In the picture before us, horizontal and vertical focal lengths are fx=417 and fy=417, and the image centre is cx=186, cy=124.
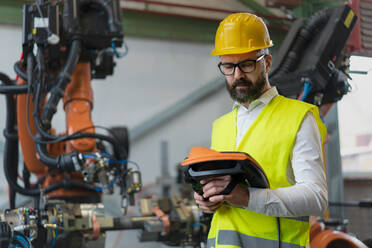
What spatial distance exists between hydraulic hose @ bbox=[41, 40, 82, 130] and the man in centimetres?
155

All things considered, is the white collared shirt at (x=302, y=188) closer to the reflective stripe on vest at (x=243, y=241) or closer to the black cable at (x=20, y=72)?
the reflective stripe on vest at (x=243, y=241)

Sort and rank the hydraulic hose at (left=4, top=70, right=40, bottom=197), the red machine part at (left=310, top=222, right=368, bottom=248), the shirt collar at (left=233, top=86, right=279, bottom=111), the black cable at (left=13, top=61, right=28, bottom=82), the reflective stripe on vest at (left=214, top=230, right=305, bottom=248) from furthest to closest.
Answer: the hydraulic hose at (left=4, top=70, right=40, bottom=197) → the black cable at (left=13, top=61, right=28, bottom=82) → the red machine part at (left=310, top=222, right=368, bottom=248) → the shirt collar at (left=233, top=86, right=279, bottom=111) → the reflective stripe on vest at (left=214, top=230, right=305, bottom=248)

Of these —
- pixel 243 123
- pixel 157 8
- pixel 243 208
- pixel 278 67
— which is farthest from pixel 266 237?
pixel 157 8

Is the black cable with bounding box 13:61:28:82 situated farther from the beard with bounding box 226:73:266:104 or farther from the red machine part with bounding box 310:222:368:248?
the red machine part with bounding box 310:222:368:248

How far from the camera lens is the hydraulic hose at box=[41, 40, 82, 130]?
2.68 meters

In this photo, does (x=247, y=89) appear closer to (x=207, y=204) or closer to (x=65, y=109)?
(x=207, y=204)

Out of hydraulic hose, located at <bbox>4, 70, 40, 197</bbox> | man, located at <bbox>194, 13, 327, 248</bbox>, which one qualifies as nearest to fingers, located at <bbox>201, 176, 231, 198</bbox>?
man, located at <bbox>194, 13, 327, 248</bbox>

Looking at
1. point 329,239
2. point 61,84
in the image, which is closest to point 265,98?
point 329,239

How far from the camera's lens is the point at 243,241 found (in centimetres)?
131

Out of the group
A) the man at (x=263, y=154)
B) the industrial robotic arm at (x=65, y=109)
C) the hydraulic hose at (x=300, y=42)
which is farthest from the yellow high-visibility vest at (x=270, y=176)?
the industrial robotic arm at (x=65, y=109)

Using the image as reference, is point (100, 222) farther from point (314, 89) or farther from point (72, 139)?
point (314, 89)

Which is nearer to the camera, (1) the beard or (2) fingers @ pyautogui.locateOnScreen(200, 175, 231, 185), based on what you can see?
(2) fingers @ pyautogui.locateOnScreen(200, 175, 231, 185)

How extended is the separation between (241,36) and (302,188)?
1.72 feet

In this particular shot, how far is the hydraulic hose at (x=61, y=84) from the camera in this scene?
2.68 metres
